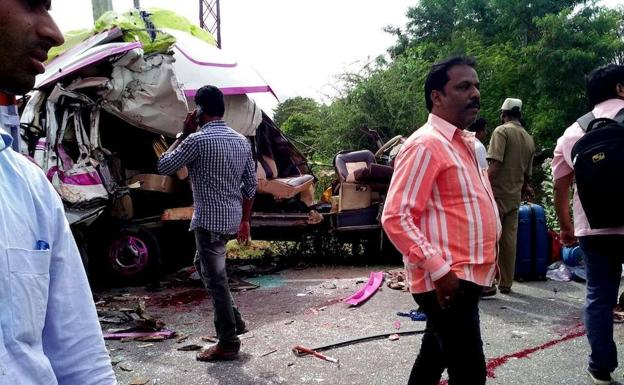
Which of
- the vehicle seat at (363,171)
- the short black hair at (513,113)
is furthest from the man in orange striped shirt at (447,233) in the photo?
the vehicle seat at (363,171)

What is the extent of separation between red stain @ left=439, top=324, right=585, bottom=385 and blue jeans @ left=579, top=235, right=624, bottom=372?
0.73 meters

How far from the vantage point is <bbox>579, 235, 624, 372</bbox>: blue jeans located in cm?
363

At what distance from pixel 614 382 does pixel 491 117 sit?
1645 centimetres

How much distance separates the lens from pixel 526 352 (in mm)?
4586

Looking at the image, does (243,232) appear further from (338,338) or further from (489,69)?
(489,69)

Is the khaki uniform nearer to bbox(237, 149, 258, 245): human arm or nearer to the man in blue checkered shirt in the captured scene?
bbox(237, 149, 258, 245): human arm

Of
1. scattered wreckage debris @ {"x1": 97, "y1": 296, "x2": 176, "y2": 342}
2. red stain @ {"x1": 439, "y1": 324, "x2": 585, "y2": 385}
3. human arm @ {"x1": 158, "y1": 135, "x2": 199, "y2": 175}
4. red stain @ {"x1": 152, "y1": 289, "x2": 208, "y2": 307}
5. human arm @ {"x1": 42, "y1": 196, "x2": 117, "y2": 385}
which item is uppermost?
human arm @ {"x1": 158, "y1": 135, "x2": 199, "y2": 175}

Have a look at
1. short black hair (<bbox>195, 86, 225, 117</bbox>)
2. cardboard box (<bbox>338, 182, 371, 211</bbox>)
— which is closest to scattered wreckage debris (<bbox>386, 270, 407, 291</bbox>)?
cardboard box (<bbox>338, 182, 371, 211</bbox>)

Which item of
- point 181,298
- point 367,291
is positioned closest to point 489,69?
point 367,291

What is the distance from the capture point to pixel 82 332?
136 cm

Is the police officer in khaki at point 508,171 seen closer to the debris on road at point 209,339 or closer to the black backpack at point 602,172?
the black backpack at point 602,172

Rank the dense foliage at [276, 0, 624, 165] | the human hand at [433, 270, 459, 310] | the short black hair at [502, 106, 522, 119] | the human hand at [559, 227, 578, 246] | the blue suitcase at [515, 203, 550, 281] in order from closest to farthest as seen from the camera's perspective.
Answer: the human hand at [433, 270, 459, 310]
the human hand at [559, 227, 578, 246]
the short black hair at [502, 106, 522, 119]
the blue suitcase at [515, 203, 550, 281]
the dense foliage at [276, 0, 624, 165]

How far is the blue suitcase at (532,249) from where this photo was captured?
715 centimetres

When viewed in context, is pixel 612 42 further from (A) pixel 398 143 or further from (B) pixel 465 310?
(B) pixel 465 310
